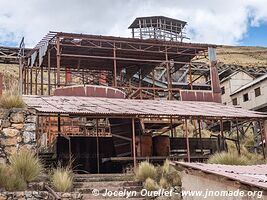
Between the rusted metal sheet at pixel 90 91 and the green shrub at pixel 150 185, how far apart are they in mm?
7371

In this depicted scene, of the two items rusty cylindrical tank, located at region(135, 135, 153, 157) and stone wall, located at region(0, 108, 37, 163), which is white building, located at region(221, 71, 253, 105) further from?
stone wall, located at region(0, 108, 37, 163)

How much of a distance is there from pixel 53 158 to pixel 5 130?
4.22 m

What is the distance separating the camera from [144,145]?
1878 centimetres

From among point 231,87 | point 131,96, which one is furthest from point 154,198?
point 231,87

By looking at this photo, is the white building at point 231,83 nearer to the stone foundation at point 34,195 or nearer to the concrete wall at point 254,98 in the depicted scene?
the concrete wall at point 254,98

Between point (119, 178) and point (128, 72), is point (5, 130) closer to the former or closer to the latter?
point (119, 178)

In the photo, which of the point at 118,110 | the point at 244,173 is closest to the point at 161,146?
the point at 118,110

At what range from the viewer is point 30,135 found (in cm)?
1470

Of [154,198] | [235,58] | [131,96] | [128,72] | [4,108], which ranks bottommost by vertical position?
[154,198]

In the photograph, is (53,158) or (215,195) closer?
(215,195)

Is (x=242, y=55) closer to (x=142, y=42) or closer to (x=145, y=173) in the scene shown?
(x=142, y=42)

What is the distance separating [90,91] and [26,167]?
801 centimetres

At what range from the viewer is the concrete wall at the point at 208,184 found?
7843 mm

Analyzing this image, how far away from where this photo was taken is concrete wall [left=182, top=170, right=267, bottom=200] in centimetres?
784
